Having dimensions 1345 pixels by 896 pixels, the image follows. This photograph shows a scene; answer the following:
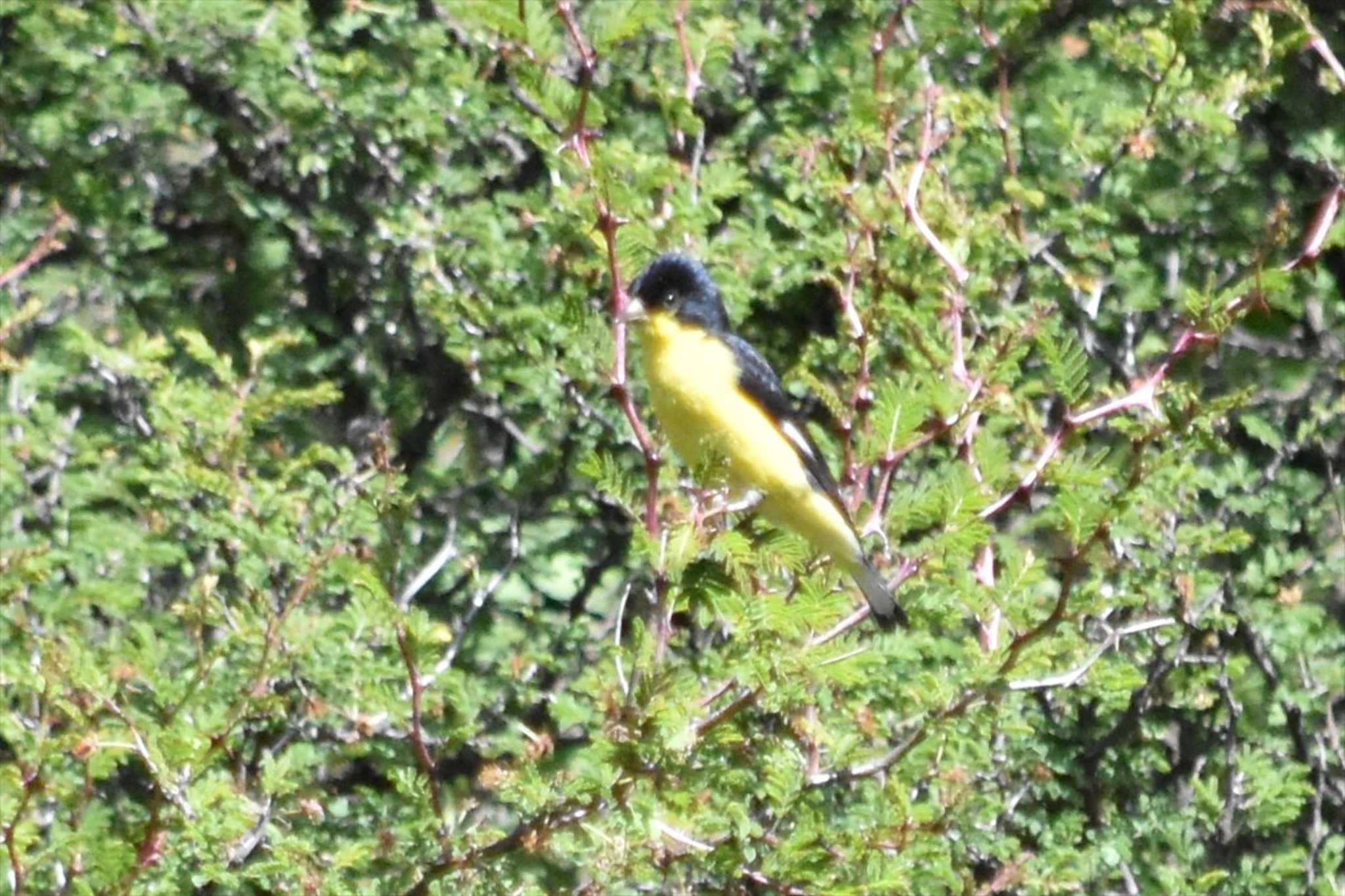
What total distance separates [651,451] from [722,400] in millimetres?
1285

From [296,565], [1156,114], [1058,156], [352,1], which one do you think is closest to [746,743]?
[296,565]

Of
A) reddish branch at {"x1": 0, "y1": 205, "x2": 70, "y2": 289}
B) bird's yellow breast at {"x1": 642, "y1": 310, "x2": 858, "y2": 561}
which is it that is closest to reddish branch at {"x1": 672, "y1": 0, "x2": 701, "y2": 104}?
bird's yellow breast at {"x1": 642, "y1": 310, "x2": 858, "y2": 561}

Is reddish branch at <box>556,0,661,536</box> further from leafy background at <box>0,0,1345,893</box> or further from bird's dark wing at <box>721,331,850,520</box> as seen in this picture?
bird's dark wing at <box>721,331,850,520</box>

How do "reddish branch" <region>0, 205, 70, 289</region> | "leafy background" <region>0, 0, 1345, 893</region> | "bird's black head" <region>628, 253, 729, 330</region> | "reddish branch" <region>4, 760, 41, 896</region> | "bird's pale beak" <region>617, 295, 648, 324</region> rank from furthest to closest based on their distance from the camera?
"bird's black head" <region>628, 253, 729, 330</region> → "reddish branch" <region>0, 205, 70, 289</region> → "bird's pale beak" <region>617, 295, 648, 324</region> → "leafy background" <region>0, 0, 1345, 893</region> → "reddish branch" <region>4, 760, 41, 896</region>

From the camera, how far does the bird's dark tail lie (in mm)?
3205

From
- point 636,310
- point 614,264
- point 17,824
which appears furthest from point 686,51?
point 17,824

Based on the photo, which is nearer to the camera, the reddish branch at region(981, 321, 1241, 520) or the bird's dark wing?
the reddish branch at region(981, 321, 1241, 520)

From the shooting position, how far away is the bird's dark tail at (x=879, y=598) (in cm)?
321

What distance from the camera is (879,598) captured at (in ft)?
10.6

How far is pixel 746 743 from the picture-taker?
3309mm

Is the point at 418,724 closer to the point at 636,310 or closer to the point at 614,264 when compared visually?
the point at 614,264

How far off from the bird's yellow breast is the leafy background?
0.56ft

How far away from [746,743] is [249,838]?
86 cm

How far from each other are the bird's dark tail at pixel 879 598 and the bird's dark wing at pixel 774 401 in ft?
2.13
